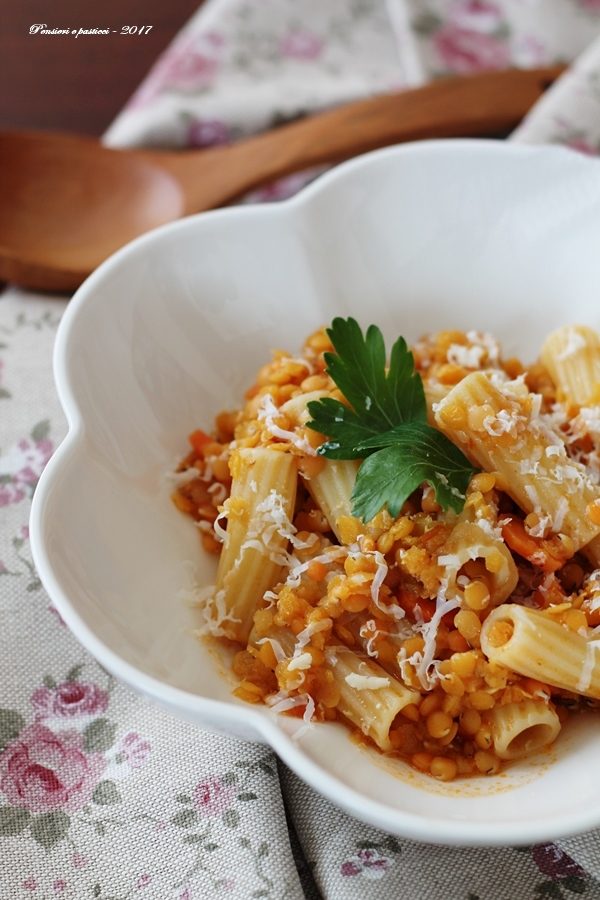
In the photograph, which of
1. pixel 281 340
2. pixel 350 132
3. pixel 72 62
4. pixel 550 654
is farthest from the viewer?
pixel 72 62

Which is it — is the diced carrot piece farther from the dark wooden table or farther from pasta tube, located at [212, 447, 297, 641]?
the dark wooden table

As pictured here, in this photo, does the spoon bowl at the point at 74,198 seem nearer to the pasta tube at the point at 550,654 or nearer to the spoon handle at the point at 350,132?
the spoon handle at the point at 350,132

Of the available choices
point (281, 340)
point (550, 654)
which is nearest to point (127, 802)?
point (550, 654)

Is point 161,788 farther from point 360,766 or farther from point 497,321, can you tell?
point 497,321

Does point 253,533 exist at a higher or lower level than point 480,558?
lower

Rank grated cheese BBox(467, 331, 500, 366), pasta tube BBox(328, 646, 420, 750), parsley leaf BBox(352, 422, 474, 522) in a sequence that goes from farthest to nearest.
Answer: grated cheese BBox(467, 331, 500, 366), parsley leaf BBox(352, 422, 474, 522), pasta tube BBox(328, 646, 420, 750)

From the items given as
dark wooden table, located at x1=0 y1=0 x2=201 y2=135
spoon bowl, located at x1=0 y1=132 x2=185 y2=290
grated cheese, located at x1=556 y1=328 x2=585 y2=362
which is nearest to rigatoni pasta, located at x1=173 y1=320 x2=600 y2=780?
grated cheese, located at x1=556 y1=328 x2=585 y2=362

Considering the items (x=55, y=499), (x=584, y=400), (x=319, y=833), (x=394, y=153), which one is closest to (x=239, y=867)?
(x=319, y=833)

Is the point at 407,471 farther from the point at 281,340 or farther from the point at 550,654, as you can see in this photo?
the point at 281,340
